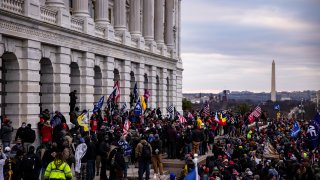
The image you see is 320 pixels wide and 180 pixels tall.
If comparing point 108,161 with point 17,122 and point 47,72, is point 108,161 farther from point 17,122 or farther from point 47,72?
point 47,72

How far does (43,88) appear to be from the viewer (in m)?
32.9

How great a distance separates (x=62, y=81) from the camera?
33.3 meters

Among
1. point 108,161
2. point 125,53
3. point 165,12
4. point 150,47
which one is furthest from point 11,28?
point 165,12

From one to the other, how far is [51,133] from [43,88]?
24.4 feet

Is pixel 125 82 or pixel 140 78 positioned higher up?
pixel 140 78

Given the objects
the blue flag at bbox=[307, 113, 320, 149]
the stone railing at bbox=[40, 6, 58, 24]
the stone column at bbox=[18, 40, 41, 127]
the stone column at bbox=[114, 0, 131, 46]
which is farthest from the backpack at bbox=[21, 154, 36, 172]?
the stone column at bbox=[114, 0, 131, 46]

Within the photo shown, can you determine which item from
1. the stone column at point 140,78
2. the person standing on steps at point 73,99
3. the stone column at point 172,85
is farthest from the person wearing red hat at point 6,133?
the stone column at point 172,85

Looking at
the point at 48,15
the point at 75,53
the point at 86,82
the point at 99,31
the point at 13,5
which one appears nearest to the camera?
the point at 13,5

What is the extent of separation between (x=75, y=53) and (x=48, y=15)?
4.08m

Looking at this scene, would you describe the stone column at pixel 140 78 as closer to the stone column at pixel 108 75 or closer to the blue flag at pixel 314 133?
the stone column at pixel 108 75

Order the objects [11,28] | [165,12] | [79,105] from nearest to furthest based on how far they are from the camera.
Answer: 1. [11,28]
2. [79,105]
3. [165,12]

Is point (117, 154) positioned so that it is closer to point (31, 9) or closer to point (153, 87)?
point (31, 9)

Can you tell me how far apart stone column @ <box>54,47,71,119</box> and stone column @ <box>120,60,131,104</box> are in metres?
11.0

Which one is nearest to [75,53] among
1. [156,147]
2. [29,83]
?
[29,83]
